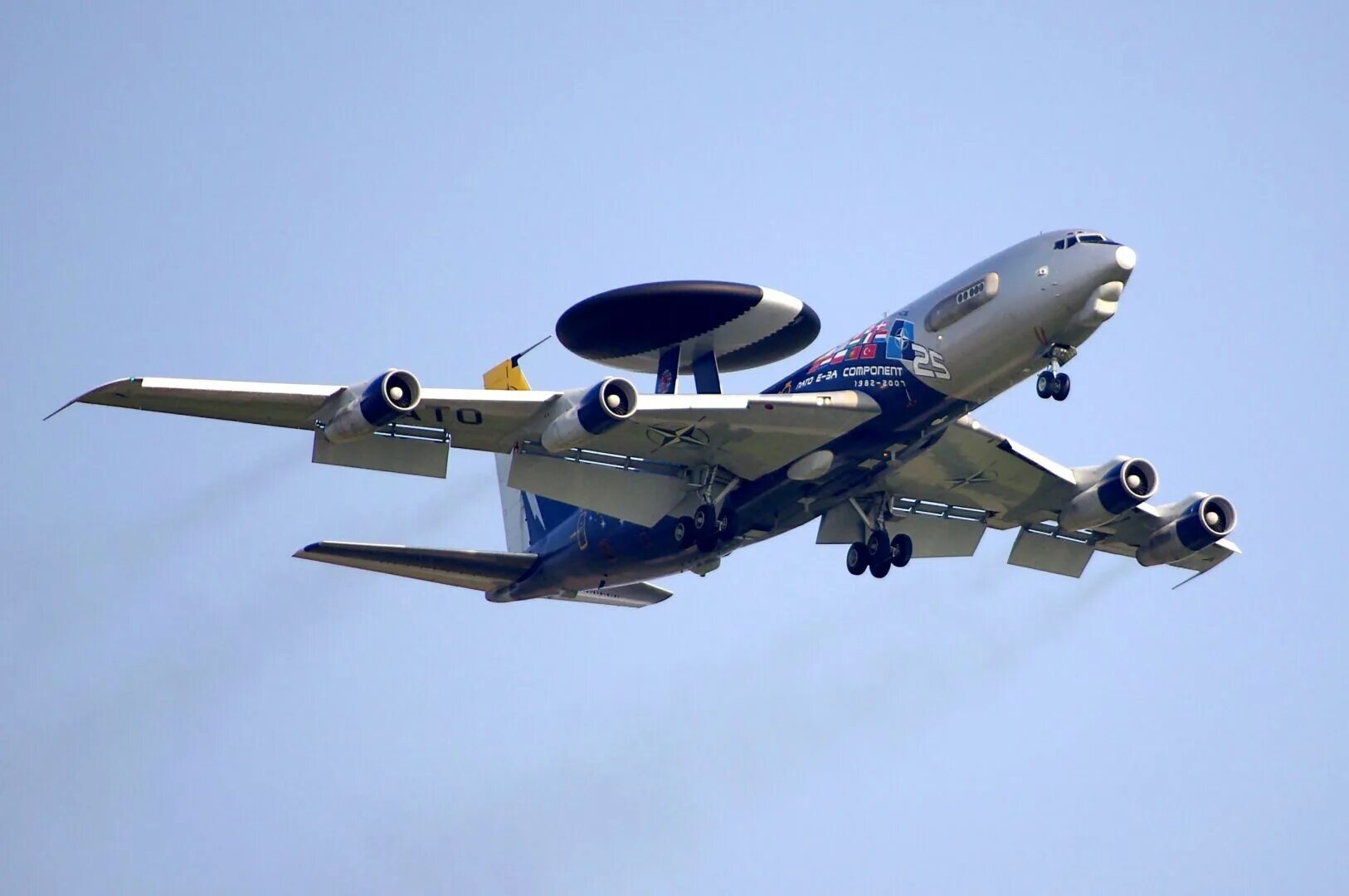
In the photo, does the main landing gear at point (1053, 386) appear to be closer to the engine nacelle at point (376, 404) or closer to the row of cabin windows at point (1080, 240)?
the row of cabin windows at point (1080, 240)

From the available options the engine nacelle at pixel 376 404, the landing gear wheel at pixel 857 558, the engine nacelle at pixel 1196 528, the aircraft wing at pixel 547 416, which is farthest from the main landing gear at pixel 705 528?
the engine nacelle at pixel 1196 528

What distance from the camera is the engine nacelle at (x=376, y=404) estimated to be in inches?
1708

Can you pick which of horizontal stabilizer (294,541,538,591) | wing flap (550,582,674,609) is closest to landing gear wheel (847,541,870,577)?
wing flap (550,582,674,609)

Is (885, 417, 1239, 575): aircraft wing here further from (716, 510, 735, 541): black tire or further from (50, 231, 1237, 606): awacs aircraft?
(716, 510, 735, 541): black tire

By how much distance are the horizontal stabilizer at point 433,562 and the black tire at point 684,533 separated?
626 centimetres

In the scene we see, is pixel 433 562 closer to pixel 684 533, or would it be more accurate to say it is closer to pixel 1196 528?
pixel 684 533

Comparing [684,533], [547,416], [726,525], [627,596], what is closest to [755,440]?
[726,525]

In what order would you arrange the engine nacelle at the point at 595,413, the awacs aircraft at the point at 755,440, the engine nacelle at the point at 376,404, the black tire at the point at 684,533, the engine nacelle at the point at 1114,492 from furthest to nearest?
the engine nacelle at the point at 1114,492 < the black tire at the point at 684,533 < the awacs aircraft at the point at 755,440 < the engine nacelle at the point at 595,413 < the engine nacelle at the point at 376,404

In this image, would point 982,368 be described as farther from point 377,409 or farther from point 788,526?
point 377,409

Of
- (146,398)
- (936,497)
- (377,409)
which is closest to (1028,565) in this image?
(936,497)

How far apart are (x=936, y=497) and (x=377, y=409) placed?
2038 cm

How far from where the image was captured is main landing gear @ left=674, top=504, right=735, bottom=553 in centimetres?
5138

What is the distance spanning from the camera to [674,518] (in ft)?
171

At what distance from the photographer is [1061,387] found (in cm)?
4712
